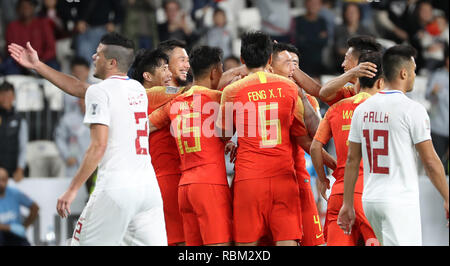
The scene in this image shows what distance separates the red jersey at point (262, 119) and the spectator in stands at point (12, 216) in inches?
208

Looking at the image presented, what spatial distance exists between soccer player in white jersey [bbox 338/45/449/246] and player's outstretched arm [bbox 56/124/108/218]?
7.18 feet

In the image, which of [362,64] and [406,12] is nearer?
[362,64]

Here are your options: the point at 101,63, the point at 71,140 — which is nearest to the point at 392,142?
→ the point at 101,63

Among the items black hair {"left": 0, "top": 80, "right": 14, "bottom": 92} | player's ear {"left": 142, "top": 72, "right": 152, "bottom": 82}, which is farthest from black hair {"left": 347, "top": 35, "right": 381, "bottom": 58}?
black hair {"left": 0, "top": 80, "right": 14, "bottom": 92}

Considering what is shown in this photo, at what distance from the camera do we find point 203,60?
24.9 feet

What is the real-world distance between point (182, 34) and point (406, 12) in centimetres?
472

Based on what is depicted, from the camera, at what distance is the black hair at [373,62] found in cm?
720

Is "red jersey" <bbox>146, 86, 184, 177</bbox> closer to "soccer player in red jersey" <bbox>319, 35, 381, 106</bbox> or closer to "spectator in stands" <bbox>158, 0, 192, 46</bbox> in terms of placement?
"soccer player in red jersey" <bbox>319, 35, 381, 106</bbox>

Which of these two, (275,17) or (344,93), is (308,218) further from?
(275,17)

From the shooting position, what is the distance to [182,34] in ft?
47.9

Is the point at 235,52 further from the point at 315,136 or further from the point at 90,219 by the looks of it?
the point at 90,219

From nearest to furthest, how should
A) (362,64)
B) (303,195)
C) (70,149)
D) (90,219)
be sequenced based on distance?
(90,219) < (362,64) < (303,195) < (70,149)

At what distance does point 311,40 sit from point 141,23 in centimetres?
338
